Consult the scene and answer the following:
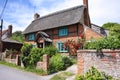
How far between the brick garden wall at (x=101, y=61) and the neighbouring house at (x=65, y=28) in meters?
12.2

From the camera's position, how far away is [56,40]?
27297 millimetres

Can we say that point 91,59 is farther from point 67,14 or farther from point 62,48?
point 67,14

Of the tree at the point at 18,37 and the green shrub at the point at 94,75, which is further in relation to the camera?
the tree at the point at 18,37

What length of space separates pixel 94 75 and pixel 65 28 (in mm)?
16577

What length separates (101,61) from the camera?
34.1ft

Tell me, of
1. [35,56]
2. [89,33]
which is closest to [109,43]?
[35,56]

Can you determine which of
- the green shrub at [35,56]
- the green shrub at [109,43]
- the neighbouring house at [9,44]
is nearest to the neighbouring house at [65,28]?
the green shrub at [35,56]

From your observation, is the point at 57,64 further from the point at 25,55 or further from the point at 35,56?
the point at 25,55

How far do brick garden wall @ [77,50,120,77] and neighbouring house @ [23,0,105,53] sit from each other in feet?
40.0

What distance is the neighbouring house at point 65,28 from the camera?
954 inches

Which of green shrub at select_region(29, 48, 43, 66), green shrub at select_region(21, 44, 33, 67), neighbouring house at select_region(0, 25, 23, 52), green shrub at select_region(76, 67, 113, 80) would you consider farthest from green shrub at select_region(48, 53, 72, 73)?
neighbouring house at select_region(0, 25, 23, 52)

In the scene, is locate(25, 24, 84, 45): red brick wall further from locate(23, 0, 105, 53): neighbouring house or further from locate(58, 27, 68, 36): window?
locate(58, 27, 68, 36): window

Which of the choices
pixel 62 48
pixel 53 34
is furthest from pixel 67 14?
pixel 62 48

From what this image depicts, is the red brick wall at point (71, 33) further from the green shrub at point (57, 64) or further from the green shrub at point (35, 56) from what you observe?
the green shrub at point (57, 64)
